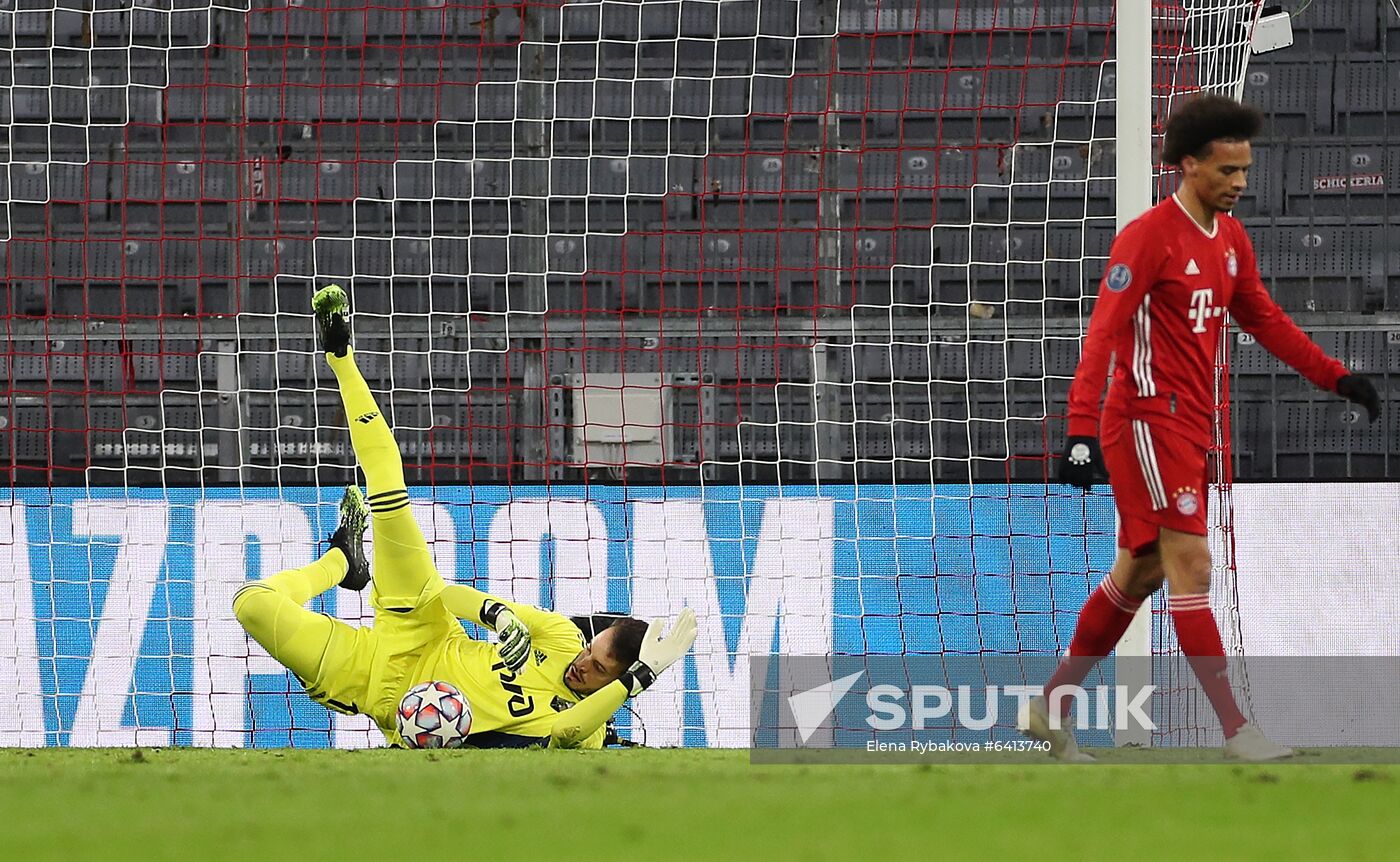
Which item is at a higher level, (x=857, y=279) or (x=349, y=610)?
(x=857, y=279)

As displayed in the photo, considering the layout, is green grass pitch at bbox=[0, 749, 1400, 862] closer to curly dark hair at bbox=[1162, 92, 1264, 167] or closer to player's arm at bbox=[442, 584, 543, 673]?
player's arm at bbox=[442, 584, 543, 673]

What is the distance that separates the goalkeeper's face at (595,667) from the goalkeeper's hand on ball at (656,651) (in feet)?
0.41

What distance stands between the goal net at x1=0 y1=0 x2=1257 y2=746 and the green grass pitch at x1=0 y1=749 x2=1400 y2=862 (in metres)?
3.18

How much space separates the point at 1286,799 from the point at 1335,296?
694 cm

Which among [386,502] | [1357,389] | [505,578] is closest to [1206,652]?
[1357,389]

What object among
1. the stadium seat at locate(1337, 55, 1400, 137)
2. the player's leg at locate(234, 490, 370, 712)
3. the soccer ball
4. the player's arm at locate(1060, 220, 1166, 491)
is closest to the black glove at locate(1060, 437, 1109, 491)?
the player's arm at locate(1060, 220, 1166, 491)

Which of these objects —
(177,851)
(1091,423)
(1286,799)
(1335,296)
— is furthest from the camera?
(1335,296)

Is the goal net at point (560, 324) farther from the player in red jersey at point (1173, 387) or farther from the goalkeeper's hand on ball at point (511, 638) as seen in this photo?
the player in red jersey at point (1173, 387)

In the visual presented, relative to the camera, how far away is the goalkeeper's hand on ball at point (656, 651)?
568cm

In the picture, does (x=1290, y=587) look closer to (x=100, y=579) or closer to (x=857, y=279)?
(x=857, y=279)

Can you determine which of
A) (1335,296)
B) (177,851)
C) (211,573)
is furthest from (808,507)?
(177,851)

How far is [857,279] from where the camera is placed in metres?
9.57

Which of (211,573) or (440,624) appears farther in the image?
(211,573)

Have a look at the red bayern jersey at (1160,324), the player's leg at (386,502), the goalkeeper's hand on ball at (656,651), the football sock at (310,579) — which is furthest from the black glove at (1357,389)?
the football sock at (310,579)
